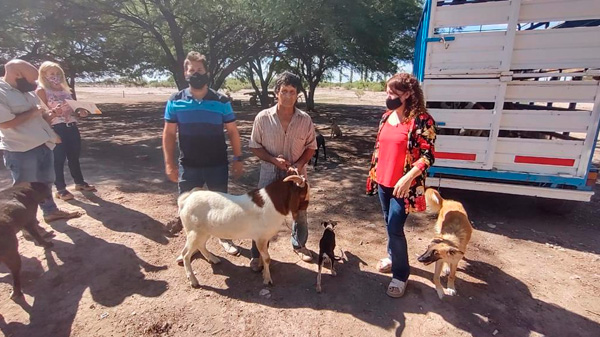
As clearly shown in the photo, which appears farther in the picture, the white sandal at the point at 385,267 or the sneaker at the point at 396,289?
the white sandal at the point at 385,267

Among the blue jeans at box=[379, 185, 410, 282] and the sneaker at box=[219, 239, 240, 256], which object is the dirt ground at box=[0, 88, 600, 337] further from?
the blue jeans at box=[379, 185, 410, 282]

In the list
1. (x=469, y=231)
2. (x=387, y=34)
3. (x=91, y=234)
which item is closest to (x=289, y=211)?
(x=469, y=231)

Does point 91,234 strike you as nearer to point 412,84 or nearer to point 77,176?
point 77,176

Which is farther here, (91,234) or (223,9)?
(223,9)

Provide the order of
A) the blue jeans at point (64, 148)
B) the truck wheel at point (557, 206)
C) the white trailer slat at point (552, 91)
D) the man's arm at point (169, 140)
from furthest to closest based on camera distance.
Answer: the truck wheel at point (557, 206) → the blue jeans at point (64, 148) → the white trailer slat at point (552, 91) → the man's arm at point (169, 140)

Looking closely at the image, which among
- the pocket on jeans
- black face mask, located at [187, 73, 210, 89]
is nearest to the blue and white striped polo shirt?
black face mask, located at [187, 73, 210, 89]

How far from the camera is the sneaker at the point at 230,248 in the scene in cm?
398

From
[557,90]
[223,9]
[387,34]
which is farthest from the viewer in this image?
[223,9]

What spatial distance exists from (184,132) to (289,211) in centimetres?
140

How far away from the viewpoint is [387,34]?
984cm

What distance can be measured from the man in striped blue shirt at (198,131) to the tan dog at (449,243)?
221 centimetres

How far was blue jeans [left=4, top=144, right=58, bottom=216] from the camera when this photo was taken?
3748mm

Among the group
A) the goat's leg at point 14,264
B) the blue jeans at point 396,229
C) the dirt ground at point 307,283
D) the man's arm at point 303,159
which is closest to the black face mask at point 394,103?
the blue jeans at point 396,229

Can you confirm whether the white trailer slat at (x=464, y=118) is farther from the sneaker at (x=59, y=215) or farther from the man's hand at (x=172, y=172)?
the sneaker at (x=59, y=215)
